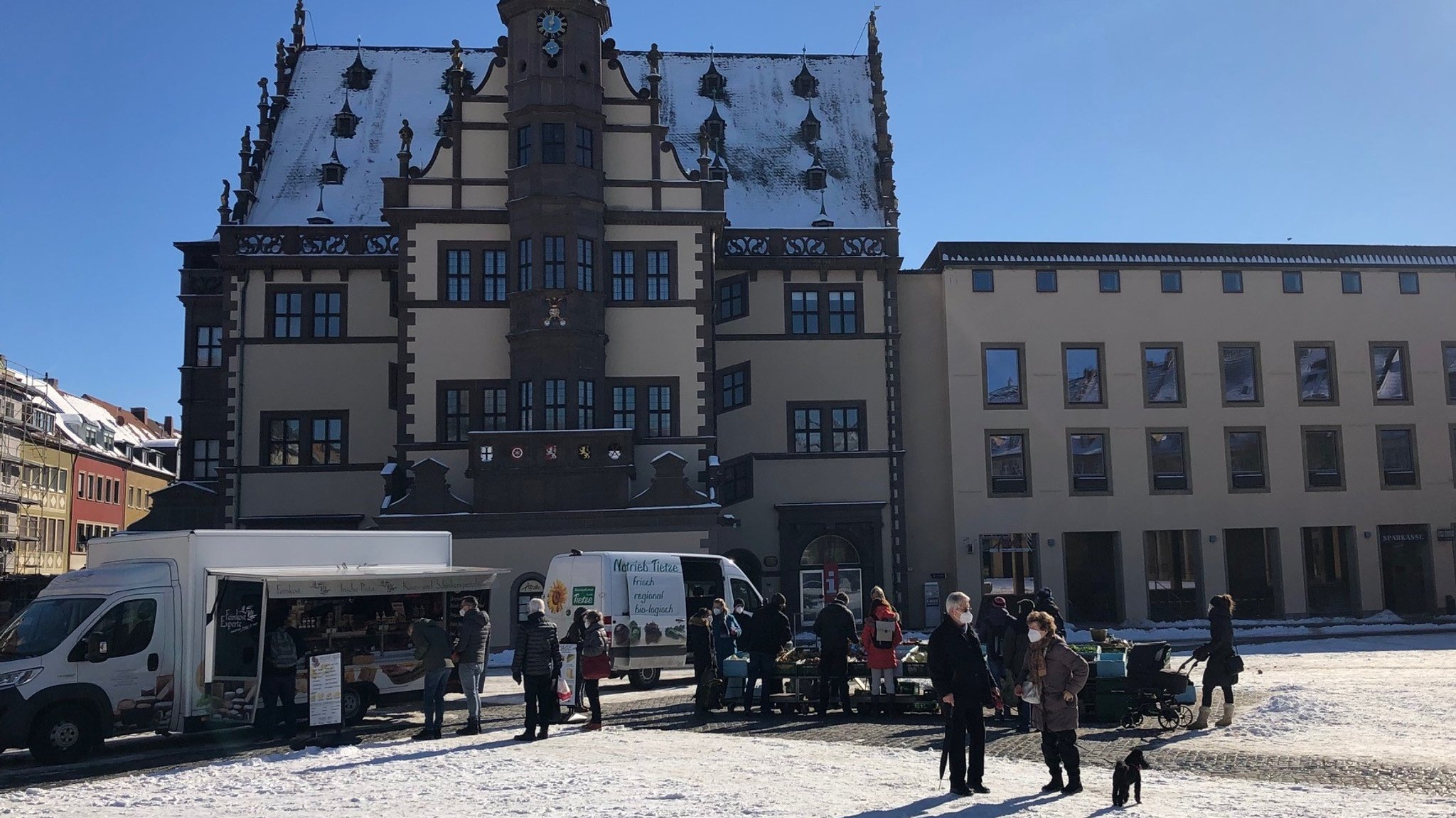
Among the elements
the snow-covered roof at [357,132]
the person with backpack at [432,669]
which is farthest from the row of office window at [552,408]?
the person with backpack at [432,669]

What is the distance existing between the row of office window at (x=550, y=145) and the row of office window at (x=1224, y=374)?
14.7 metres

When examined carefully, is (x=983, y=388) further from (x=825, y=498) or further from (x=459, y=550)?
(x=459, y=550)

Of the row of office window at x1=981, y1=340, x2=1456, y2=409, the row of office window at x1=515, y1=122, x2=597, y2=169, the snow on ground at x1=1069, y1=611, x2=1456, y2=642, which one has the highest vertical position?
the row of office window at x1=515, y1=122, x2=597, y2=169

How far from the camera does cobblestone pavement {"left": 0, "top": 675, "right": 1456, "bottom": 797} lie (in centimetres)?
1412

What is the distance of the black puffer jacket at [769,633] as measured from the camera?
2038 cm

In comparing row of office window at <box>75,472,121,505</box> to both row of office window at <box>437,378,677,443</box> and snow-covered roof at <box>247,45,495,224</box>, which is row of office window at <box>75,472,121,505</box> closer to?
snow-covered roof at <box>247,45,495,224</box>

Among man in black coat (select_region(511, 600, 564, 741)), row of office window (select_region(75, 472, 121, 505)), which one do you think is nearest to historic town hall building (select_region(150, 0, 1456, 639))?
man in black coat (select_region(511, 600, 564, 741))

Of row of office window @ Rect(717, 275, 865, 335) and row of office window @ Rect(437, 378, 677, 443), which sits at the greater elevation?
row of office window @ Rect(717, 275, 865, 335)

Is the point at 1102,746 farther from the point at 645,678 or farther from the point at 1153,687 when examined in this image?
the point at 645,678

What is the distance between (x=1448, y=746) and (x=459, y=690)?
1603 centimetres

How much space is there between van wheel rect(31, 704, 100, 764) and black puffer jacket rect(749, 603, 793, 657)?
907 centimetres

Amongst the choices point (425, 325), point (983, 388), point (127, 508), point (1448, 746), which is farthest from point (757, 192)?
point (127, 508)

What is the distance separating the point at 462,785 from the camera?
1348cm

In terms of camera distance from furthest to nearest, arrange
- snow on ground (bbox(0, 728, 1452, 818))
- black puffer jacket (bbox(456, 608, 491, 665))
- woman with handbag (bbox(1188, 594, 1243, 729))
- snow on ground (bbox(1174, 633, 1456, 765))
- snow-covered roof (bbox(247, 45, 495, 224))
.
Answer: snow-covered roof (bbox(247, 45, 495, 224))
black puffer jacket (bbox(456, 608, 491, 665))
woman with handbag (bbox(1188, 594, 1243, 729))
snow on ground (bbox(1174, 633, 1456, 765))
snow on ground (bbox(0, 728, 1452, 818))
